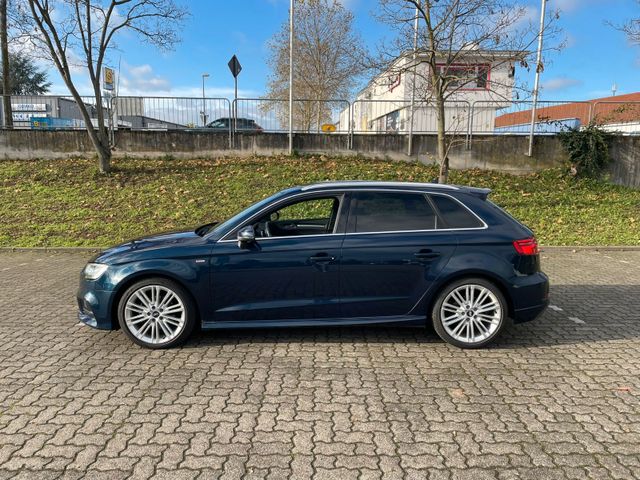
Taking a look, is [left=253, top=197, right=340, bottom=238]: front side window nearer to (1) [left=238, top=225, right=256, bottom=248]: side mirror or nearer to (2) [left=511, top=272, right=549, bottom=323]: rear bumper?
(1) [left=238, top=225, right=256, bottom=248]: side mirror

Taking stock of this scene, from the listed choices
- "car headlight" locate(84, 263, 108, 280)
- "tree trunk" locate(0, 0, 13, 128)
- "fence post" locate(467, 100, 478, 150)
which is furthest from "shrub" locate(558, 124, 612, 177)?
"tree trunk" locate(0, 0, 13, 128)

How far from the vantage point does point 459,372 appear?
12.6ft

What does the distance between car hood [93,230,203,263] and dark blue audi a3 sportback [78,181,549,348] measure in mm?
15

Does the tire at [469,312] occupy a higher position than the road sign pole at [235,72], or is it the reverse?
the road sign pole at [235,72]

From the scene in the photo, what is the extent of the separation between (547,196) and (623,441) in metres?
10.8

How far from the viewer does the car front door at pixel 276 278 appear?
4207 mm

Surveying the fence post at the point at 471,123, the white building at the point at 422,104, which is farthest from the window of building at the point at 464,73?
the fence post at the point at 471,123

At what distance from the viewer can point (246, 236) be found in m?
4.15

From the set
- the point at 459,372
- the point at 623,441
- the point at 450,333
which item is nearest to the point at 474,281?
the point at 450,333

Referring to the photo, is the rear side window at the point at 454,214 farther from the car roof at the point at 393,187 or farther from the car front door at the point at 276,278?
the car front door at the point at 276,278

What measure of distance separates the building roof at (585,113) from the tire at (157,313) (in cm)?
1375

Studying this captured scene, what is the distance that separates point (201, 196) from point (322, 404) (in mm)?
9395

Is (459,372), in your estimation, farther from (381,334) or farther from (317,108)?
(317,108)

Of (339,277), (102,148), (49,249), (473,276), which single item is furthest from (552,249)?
(102,148)
